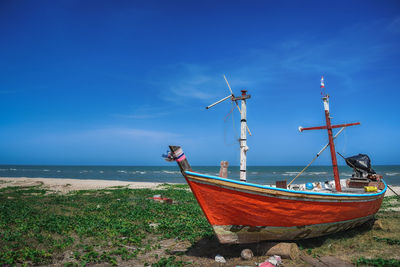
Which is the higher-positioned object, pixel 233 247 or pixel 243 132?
pixel 243 132

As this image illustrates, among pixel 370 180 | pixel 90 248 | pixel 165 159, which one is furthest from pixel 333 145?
pixel 90 248

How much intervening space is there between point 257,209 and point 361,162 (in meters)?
8.73

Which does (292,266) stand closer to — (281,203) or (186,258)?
(281,203)

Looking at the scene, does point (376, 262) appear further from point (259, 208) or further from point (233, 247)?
point (233, 247)

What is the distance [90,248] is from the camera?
772 centimetres

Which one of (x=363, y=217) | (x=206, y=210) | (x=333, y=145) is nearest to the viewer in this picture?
(x=206, y=210)

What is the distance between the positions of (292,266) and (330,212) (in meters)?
2.37

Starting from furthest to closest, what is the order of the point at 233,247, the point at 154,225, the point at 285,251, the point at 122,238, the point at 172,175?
1. the point at 172,175
2. the point at 154,225
3. the point at 122,238
4. the point at 233,247
5. the point at 285,251

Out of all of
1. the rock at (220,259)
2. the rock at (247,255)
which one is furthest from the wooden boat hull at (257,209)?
the rock at (220,259)

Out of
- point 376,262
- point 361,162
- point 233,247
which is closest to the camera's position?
point 376,262

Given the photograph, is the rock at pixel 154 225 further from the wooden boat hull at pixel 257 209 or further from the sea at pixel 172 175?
the sea at pixel 172 175

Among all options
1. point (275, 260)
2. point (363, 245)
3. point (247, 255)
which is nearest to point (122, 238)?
point (247, 255)

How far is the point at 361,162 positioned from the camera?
41.7 ft

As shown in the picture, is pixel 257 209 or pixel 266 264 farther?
pixel 257 209
